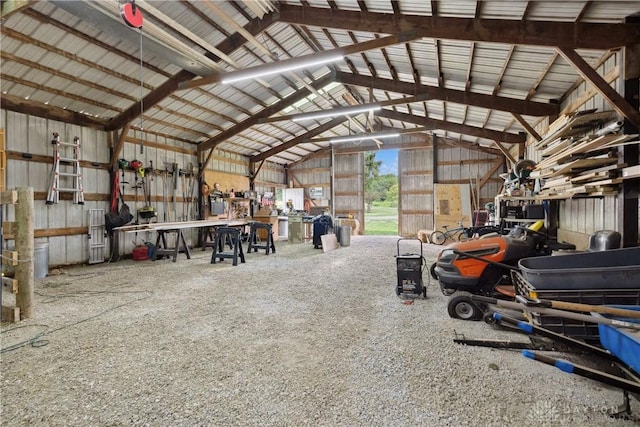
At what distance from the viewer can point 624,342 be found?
1.70 m

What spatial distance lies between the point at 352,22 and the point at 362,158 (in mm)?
9012

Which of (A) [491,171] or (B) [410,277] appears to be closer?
(B) [410,277]

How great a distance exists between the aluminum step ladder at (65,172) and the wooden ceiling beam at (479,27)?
17.1 feet

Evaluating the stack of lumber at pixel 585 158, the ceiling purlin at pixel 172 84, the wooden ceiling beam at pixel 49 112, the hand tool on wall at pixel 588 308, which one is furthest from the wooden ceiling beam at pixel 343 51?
the hand tool on wall at pixel 588 308

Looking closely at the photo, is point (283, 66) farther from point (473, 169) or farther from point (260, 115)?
point (473, 169)

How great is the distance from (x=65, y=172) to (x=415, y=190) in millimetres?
11197

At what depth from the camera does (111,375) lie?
2.19 metres

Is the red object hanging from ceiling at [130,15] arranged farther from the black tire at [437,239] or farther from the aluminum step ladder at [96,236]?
the black tire at [437,239]

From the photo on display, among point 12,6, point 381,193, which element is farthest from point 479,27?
point 381,193

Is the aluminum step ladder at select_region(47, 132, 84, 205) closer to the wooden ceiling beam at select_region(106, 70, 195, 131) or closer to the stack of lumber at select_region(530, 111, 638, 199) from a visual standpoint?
the wooden ceiling beam at select_region(106, 70, 195, 131)

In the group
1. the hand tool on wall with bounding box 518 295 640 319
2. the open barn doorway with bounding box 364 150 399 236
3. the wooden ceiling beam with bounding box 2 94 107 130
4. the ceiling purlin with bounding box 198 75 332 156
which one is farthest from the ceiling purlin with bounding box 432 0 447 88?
the wooden ceiling beam with bounding box 2 94 107 130

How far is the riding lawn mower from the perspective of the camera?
10.7ft

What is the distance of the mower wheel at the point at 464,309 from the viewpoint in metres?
3.22

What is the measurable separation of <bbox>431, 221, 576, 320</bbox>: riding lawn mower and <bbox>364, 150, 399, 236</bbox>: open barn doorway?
32.7 feet
